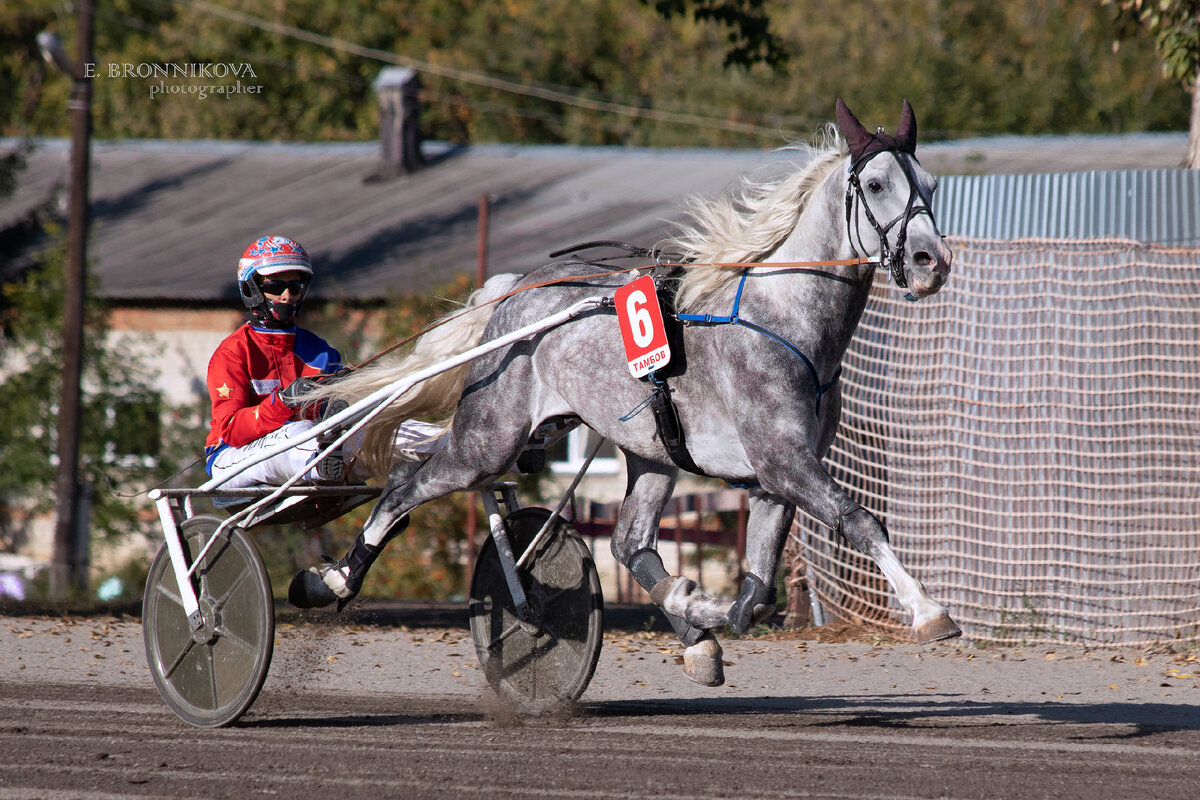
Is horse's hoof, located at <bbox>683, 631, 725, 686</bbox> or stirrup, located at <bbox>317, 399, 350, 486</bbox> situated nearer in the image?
horse's hoof, located at <bbox>683, 631, 725, 686</bbox>

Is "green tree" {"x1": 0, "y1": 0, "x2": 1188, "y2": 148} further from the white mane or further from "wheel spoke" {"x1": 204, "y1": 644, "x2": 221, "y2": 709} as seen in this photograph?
"wheel spoke" {"x1": 204, "y1": 644, "x2": 221, "y2": 709}

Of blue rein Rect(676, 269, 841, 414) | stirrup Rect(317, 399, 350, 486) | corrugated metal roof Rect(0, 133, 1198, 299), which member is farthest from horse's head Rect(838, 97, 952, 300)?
corrugated metal roof Rect(0, 133, 1198, 299)

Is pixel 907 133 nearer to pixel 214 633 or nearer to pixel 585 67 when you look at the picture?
pixel 214 633

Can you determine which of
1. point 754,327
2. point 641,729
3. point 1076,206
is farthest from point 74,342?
point 754,327

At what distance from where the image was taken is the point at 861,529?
5.02m

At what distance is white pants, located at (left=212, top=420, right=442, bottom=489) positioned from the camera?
20.4 feet

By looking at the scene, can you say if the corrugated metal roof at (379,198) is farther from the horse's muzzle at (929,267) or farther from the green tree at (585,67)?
the horse's muzzle at (929,267)

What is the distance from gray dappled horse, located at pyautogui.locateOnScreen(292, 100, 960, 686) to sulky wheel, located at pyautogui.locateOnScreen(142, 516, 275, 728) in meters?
0.30

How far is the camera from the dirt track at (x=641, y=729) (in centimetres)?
480

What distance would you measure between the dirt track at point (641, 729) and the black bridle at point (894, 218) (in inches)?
70.1

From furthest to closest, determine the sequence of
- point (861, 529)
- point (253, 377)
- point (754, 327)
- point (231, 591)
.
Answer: point (253, 377) → point (231, 591) → point (754, 327) → point (861, 529)

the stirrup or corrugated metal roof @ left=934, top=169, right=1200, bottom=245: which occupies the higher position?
corrugated metal roof @ left=934, top=169, right=1200, bottom=245

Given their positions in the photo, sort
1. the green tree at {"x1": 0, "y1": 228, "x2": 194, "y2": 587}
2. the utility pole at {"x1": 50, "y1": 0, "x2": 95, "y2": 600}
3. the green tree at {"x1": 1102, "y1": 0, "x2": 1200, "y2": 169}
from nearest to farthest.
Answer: the green tree at {"x1": 1102, "y1": 0, "x2": 1200, "y2": 169} → the utility pole at {"x1": 50, "y1": 0, "x2": 95, "y2": 600} → the green tree at {"x1": 0, "y1": 228, "x2": 194, "y2": 587}

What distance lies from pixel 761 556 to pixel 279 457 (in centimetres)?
219
